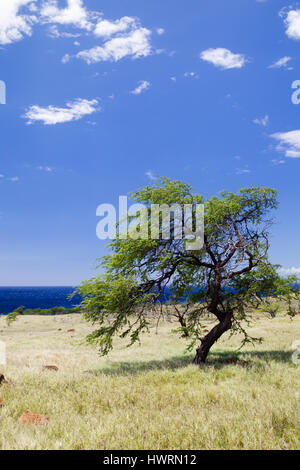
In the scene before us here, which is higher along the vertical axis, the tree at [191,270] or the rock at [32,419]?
→ the tree at [191,270]

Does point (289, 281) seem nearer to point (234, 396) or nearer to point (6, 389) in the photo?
point (234, 396)

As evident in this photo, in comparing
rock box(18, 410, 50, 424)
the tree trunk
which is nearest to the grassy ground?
rock box(18, 410, 50, 424)

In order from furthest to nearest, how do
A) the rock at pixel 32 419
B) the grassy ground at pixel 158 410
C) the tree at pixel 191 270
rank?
1. the tree at pixel 191 270
2. the rock at pixel 32 419
3. the grassy ground at pixel 158 410

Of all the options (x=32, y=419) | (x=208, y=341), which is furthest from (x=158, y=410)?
(x=208, y=341)

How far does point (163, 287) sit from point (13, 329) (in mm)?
49965

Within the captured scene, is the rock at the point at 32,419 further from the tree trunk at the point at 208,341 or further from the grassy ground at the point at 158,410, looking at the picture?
the tree trunk at the point at 208,341

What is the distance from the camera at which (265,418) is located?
19.1ft

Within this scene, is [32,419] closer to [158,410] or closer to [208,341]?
[158,410]

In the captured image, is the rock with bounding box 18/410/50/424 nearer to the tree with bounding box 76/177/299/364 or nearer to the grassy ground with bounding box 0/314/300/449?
the grassy ground with bounding box 0/314/300/449

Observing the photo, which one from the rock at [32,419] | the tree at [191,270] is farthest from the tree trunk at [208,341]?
the rock at [32,419]

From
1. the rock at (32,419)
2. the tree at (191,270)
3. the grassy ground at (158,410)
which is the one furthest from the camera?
the tree at (191,270)

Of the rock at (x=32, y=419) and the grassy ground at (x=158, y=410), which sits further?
the rock at (x=32, y=419)

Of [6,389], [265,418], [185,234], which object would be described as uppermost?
[185,234]
